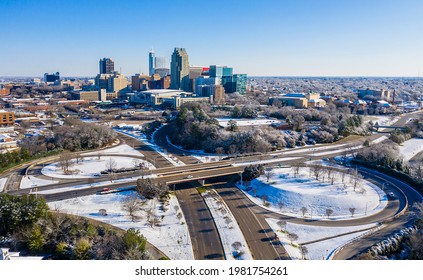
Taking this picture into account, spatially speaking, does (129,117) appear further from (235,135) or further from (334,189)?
(334,189)

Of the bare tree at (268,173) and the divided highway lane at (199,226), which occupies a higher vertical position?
the bare tree at (268,173)

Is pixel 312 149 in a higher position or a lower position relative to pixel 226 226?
higher

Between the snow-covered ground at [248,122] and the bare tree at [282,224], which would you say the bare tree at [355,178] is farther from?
the snow-covered ground at [248,122]

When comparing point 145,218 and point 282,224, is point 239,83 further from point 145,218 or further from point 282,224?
point 145,218

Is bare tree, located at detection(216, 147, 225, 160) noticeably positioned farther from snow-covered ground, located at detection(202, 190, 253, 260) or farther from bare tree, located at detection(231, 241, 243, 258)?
bare tree, located at detection(231, 241, 243, 258)

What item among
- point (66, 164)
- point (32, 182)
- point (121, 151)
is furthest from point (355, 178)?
point (32, 182)

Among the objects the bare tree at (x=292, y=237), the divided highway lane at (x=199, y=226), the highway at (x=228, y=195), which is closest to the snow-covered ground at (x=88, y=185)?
the highway at (x=228, y=195)
